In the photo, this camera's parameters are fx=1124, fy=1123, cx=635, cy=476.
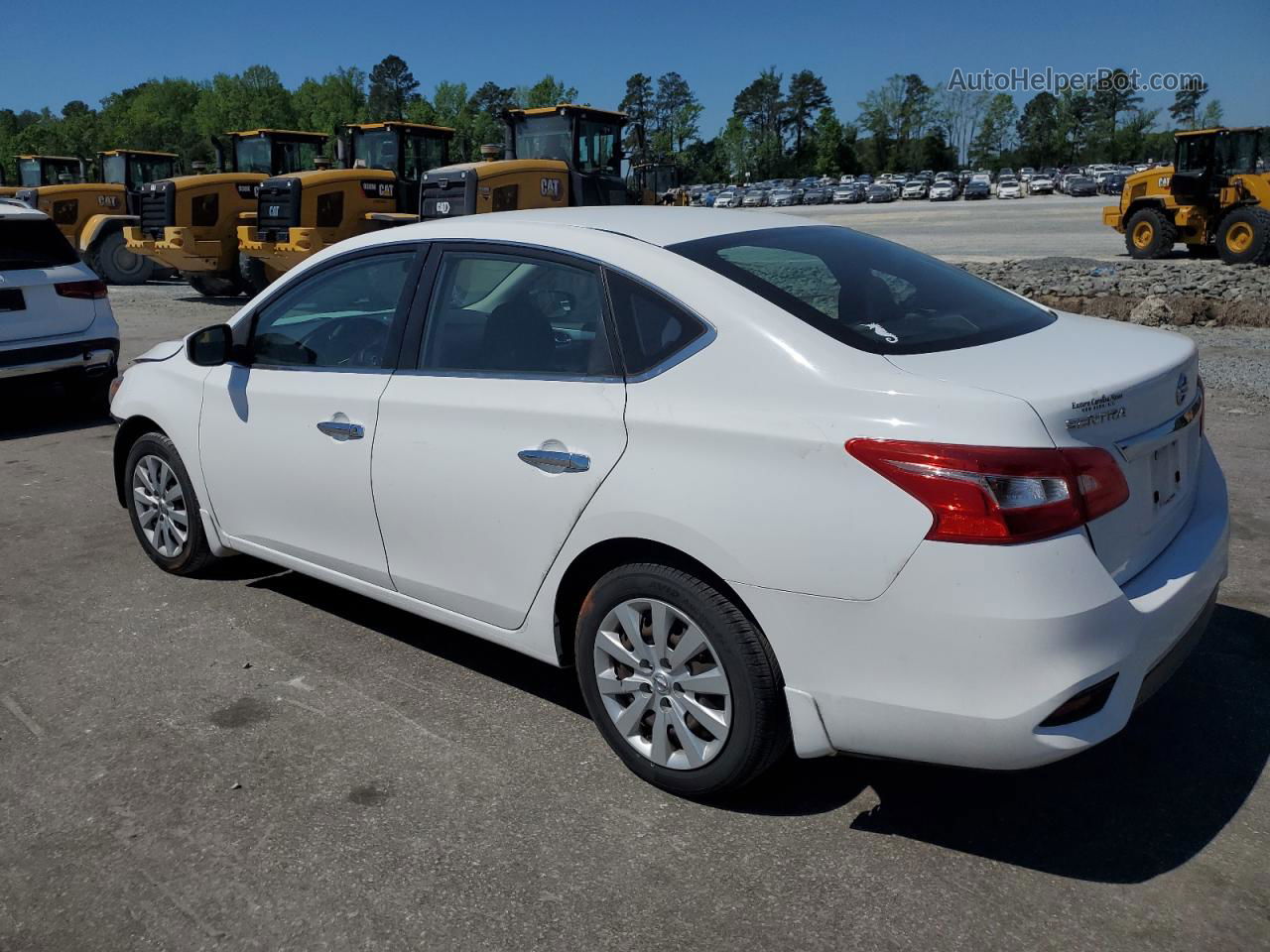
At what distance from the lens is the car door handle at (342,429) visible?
3.89 meters

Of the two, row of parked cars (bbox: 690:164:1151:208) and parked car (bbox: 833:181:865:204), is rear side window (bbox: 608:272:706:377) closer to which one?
row of parked cars (bbox: 690:164:1151:208)

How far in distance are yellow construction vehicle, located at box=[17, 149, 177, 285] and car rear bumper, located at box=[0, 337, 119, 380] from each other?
1428 centimetres

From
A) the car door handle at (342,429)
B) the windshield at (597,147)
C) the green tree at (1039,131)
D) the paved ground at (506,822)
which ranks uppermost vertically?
the green tree at (1039,131)

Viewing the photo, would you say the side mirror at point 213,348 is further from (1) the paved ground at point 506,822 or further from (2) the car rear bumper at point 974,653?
(2) the car rear bumper at point 974,653

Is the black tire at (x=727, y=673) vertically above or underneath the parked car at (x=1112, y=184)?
underneath

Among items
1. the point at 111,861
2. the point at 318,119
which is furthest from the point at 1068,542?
the point at 318,119

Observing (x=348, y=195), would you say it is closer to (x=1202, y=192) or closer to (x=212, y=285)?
(x=212, y=285)

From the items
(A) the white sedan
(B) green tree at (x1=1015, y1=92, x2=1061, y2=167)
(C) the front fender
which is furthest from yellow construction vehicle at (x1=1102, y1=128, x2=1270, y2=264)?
(B) green tree at (x1=1015, y1=92, x2=1061, y2=167)

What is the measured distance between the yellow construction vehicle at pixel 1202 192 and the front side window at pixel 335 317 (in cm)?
2060

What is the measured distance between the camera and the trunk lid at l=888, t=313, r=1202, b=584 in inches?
107

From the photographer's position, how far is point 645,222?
367 centimetres

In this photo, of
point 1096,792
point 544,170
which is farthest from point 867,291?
point 544,170

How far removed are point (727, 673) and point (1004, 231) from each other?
36662mm

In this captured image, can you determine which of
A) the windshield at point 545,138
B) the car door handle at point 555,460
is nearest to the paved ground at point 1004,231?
the windshield at point 545,138
